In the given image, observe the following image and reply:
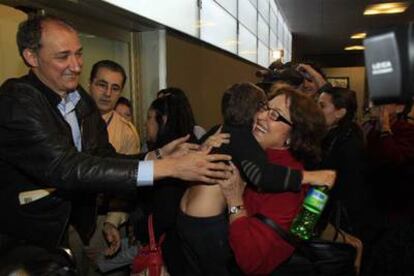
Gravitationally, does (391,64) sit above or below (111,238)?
above

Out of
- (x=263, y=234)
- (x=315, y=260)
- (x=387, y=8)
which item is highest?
(x=387, y=8)

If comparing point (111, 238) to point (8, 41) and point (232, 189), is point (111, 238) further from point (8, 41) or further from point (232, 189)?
point (8, 41)

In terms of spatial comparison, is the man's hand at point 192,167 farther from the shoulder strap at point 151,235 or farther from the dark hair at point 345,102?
the dark hair at point 345,102

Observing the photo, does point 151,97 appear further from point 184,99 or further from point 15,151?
point 15,151

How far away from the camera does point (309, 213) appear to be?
142 centimetres

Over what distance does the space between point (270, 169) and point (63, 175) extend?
704mm

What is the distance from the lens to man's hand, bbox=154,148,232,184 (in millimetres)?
1271

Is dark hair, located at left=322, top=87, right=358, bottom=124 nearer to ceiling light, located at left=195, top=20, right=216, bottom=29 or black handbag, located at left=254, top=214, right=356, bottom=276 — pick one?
black handbag, located at left=254, top=214, right=356, bottom=276

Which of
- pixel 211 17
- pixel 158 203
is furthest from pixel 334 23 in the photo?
pixel 158 203

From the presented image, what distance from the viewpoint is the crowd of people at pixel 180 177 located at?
4.14 feet

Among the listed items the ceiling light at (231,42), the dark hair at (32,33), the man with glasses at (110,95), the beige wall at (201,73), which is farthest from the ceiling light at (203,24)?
the dark hair at (32,33)

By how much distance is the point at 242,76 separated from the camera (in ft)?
19.4

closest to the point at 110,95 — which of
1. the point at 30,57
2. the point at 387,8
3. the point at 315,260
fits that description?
the point at 30,57

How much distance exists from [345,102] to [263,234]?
1448mm
